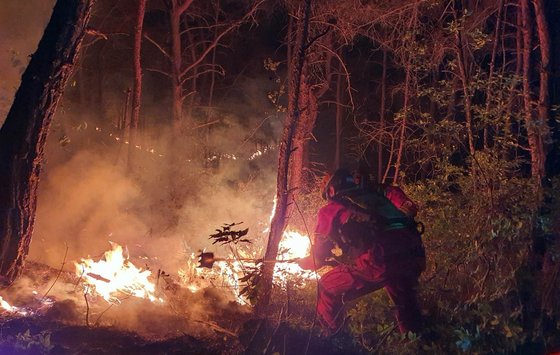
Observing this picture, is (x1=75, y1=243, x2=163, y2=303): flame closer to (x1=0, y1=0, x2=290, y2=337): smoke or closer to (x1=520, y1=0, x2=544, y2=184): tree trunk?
(x1=0, y1=0, x2=290, y2=337): smoke

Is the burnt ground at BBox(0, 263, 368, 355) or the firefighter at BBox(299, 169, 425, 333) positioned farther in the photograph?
the firefighter at BBox(299, 169, 425, 333)

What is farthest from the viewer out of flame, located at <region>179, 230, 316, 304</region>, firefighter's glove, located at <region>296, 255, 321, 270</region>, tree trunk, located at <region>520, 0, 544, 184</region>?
flame, located at <region>179, 230, 316, 304</region>

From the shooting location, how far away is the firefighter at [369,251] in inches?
236

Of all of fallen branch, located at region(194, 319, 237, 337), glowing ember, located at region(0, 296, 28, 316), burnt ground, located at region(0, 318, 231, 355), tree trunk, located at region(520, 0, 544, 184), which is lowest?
burnt ground, located at region(0, 318, 231, 355)

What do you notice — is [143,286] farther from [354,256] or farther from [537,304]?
[537,304]

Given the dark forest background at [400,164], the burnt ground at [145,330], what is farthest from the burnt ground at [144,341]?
the dark forest background at [400,164]

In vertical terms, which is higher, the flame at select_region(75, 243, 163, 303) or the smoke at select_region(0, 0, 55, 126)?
the smoke at select_region(0, 0, 55, 126)

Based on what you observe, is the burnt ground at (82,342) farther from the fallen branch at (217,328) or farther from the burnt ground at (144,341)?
the fallen branch at (217,328)

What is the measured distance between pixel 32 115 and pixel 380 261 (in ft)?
16.5

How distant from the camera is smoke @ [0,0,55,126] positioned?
9852 mm

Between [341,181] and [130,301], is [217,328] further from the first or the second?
[341,181]

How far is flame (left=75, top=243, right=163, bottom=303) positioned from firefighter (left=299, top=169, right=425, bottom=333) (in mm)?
2526

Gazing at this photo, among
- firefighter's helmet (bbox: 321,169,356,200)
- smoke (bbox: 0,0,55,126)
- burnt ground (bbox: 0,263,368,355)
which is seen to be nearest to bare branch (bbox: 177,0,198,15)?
smoke (bbox: 0,0,55,126)

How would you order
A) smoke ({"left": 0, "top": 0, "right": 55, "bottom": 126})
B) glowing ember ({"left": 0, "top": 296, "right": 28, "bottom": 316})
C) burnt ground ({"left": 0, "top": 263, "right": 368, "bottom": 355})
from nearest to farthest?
1. burnt ground ({"left": 0, "top": 263, "right": 368, "bottom": 355})
2. glowing ember ({"left": 0, "top": 296, "right": 28, "bottom": 316})
3. smoke ({"left": 0, "top": 0, "right": 55, "bottom": 126})
